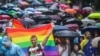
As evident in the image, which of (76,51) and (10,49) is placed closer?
(10,49)

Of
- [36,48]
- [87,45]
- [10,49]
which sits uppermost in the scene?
[10,49]

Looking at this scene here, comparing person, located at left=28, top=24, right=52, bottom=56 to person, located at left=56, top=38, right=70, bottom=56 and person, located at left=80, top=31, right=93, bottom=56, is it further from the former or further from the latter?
person, located at left=80, top=31, right=93, bottom=56

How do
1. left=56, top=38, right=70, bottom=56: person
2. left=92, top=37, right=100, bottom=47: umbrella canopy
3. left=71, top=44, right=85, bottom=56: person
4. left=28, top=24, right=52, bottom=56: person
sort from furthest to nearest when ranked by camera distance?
left=92, top=37, right=100, bottom=47: umbrella canopy
left=56, top=38, right=70, bottom=56: person
left=71, top=44, right=85, bottom=56: person
left=28, top=24, right=52, bottom=56: person

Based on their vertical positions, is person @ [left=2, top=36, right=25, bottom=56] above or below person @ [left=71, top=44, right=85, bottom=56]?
above

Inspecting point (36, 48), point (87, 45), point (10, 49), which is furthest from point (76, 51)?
point (10, 49)

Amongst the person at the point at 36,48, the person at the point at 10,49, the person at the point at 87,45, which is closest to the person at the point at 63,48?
the person at the point at 87,45

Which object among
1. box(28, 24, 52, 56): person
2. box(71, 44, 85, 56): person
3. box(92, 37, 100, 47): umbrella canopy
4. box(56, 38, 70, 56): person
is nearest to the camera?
box(28, 24, 52, 56): person

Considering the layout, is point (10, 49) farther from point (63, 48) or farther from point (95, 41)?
point (95, 41)

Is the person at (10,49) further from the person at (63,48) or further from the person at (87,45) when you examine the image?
the person at (87,45)

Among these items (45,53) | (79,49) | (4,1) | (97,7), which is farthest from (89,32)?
(4,1)

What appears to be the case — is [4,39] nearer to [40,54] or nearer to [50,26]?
[40,54]

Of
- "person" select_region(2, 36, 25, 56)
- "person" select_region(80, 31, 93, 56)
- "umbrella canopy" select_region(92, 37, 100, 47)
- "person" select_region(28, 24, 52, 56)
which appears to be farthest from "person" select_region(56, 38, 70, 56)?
"person" select_region(2, 36, 25, 56)

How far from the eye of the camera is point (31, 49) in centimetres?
1328

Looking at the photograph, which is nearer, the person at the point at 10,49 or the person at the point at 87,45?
the person at the point at 10,49
